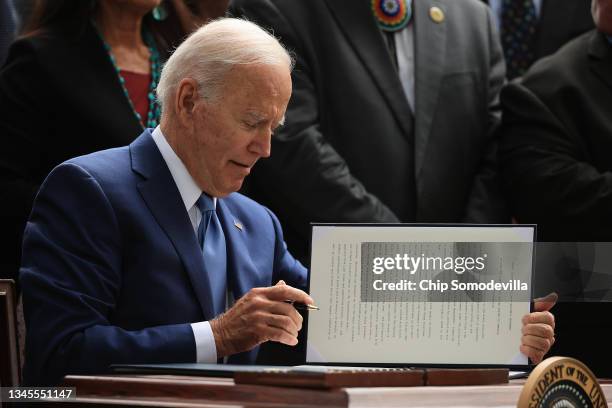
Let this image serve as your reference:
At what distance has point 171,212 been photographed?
288cm

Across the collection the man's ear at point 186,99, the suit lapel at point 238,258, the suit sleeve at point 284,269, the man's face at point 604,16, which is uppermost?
the man's face at point 604,16

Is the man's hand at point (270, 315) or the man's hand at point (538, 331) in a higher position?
the man's hand at point (270, 315)

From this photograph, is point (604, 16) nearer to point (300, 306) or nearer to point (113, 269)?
point (300, 306)

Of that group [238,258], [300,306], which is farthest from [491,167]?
[300,306]

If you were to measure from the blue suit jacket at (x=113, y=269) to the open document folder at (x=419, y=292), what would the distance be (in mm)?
363

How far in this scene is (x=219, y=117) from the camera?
2.94 meters

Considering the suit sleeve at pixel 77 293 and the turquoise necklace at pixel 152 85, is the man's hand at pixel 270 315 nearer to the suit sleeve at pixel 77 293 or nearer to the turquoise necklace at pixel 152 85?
the suit sleeve at pixel 77 293

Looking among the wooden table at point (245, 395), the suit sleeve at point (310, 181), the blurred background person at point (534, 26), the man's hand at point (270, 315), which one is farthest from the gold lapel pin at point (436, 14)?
the wooden table at point (245, 395)

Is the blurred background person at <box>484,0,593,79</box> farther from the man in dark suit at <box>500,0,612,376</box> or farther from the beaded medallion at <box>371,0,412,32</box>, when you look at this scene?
the beaded medallion at <box>371,0,412,32</box>

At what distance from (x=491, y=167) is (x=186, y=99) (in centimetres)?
172

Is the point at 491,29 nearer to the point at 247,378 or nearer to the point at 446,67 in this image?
the point at 446,67

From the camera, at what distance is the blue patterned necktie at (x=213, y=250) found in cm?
292

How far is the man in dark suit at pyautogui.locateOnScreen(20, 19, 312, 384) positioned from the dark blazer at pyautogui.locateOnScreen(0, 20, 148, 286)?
797 millimetres

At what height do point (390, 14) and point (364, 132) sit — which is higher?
point (390, 14)
